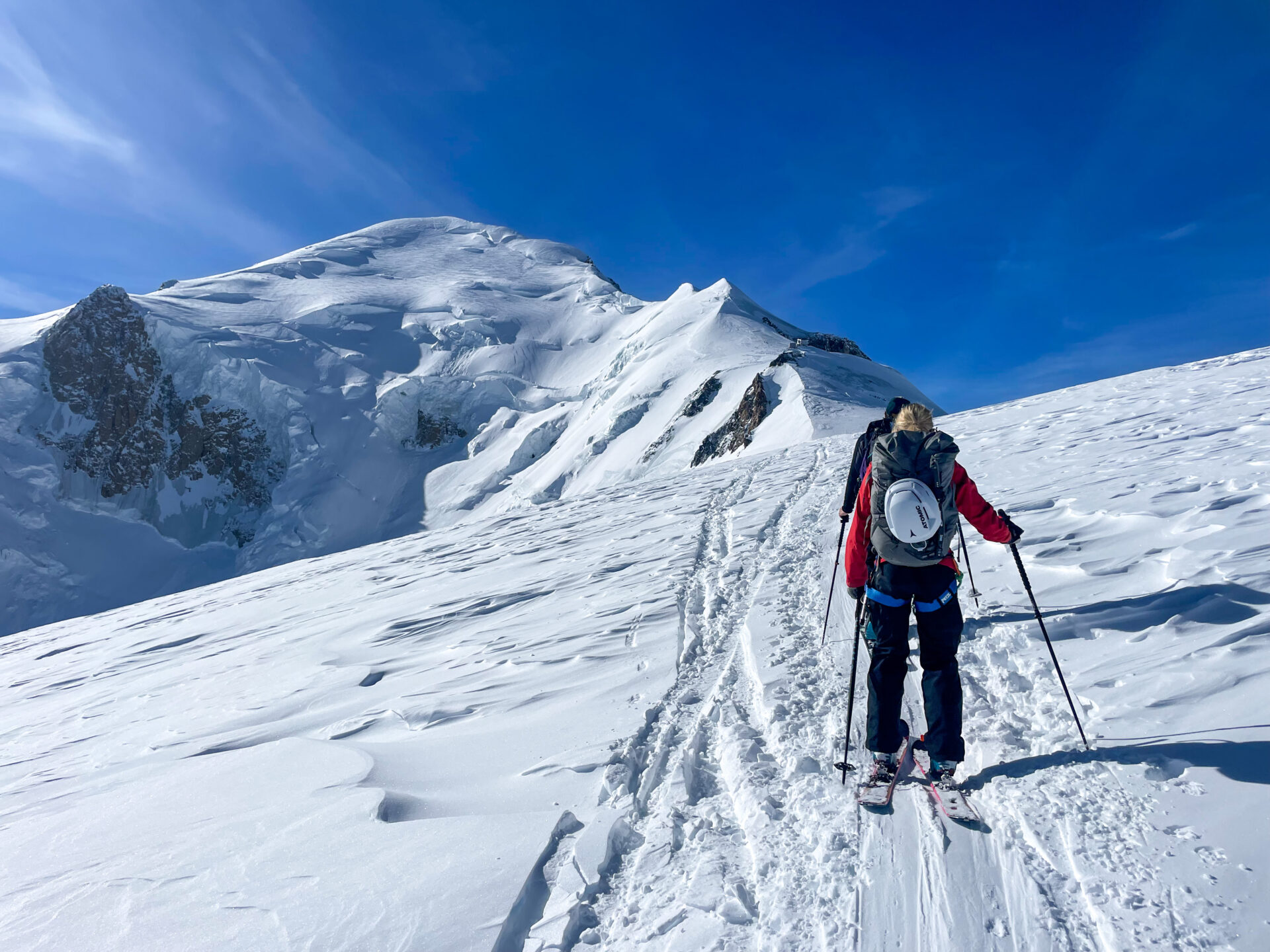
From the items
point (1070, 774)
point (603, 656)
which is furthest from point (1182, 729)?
point (603, 656)

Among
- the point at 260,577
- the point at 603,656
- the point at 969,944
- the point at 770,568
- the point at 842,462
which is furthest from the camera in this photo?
the point at 260,577

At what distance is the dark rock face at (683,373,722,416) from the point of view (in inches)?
1474

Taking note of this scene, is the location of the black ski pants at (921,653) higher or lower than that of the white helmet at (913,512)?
lower

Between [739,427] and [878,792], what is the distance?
27.2 metres

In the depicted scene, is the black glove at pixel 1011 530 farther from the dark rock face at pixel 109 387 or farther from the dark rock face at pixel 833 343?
the dark rock face at pixel 109 387

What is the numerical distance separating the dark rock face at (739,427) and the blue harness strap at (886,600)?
2483 cm

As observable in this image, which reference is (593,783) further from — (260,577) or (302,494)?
(302,494)

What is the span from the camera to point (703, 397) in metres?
38.1

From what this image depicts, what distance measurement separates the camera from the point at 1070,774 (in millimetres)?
3092

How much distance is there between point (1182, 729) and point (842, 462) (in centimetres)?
1221

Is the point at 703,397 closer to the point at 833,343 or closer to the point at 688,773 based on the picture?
the point at 833,343

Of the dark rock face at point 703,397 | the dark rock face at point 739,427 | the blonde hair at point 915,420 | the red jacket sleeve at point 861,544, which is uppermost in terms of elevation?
the dark rock face at point 703,397

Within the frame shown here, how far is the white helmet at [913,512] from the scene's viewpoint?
9.79 ft

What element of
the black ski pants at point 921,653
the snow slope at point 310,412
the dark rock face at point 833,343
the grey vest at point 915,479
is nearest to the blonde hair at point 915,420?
the grey vest at point 915,479
